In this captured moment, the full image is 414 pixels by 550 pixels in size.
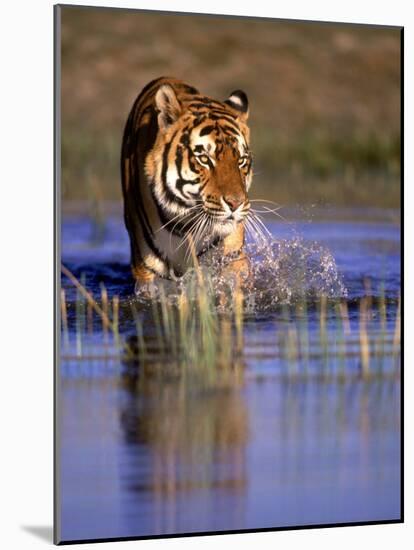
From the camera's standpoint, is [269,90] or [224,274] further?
[269,90]

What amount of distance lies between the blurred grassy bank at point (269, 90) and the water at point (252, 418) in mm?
223

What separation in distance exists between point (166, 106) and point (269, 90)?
Result: 0.54 metres

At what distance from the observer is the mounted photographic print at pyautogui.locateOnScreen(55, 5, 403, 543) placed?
295 inches

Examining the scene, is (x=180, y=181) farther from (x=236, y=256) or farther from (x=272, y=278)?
(x=272, y=278)

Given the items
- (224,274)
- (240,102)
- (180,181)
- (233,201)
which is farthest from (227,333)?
(240,102)

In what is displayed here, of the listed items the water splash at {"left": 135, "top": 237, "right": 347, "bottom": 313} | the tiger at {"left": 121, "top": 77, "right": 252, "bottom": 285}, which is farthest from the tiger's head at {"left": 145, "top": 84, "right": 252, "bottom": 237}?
the water splash at {"left": 135, "top": 237, "right": 347, "bottom": 313}

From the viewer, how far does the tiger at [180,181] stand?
25.0 ft

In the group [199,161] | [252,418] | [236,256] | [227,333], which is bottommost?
[252,418]

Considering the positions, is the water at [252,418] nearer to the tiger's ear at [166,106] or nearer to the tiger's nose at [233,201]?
the tiger's nose at [233,201]

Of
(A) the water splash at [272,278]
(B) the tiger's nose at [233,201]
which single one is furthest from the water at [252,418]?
(B) the tiger's nose at [233,201]

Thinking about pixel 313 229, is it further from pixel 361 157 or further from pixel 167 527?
pixel 167 527

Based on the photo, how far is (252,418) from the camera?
25.3 ft

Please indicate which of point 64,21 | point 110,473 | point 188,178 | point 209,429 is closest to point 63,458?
point 110,473

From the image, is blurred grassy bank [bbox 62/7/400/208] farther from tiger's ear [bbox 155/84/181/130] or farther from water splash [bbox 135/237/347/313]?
water splash [bbox 135/237/347/313]
